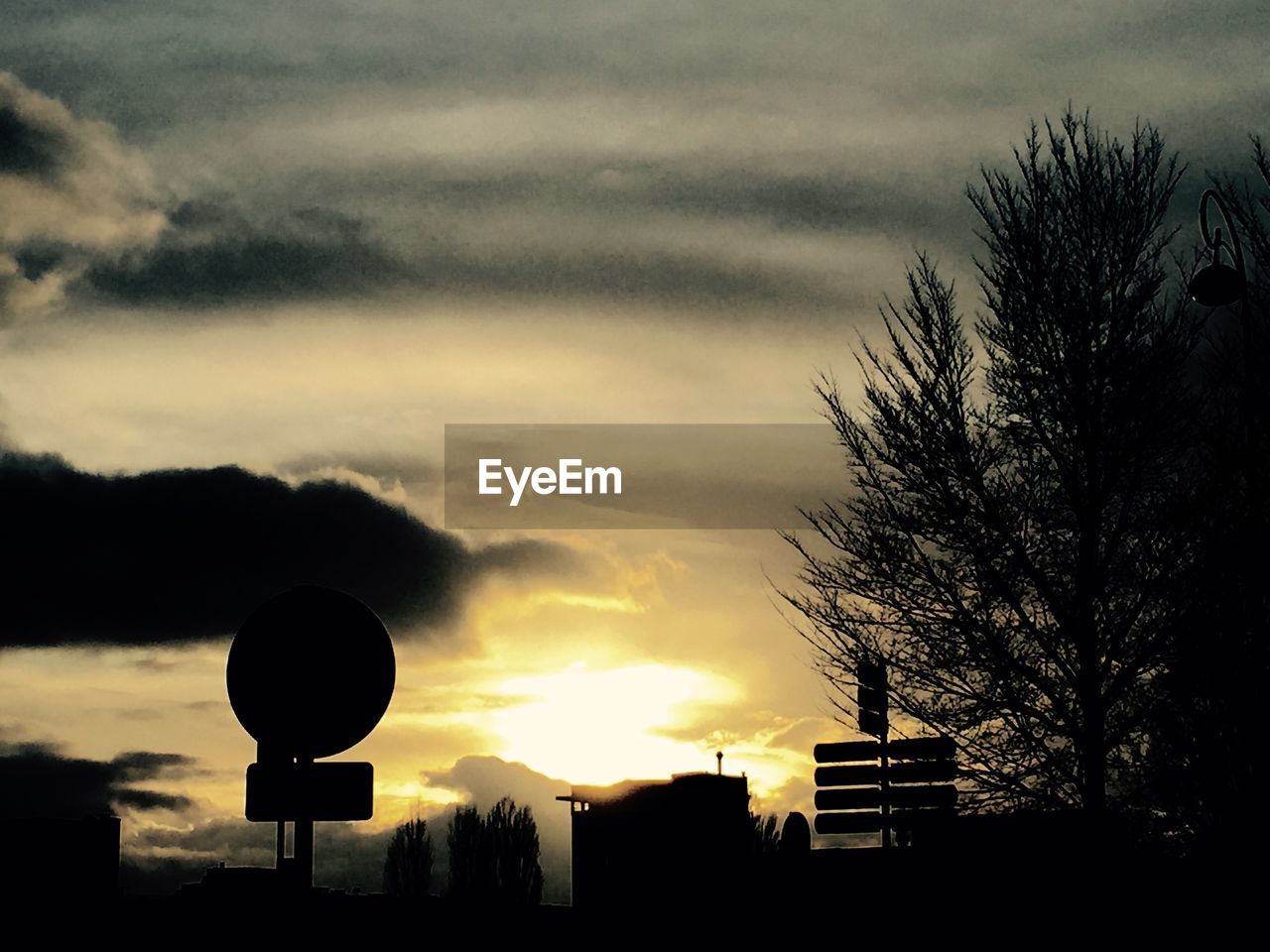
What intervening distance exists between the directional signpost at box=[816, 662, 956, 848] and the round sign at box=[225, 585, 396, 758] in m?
9.16

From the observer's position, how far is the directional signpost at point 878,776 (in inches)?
636

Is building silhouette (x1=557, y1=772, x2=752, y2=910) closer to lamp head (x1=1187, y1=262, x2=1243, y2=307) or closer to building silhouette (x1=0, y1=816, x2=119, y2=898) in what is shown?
building silhouette (x1=0, y1=816, x2=119, y2=898)

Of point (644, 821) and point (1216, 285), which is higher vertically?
point (1216, 285)

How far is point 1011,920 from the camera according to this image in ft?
44.7

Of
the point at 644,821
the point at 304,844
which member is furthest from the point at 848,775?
the point at 644,821

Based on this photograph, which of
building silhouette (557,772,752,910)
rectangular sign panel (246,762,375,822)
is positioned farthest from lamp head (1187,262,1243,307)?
building silhouette (557,772,752,910)

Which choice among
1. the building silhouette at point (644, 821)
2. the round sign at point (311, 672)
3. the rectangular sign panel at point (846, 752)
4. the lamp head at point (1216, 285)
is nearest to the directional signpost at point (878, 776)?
the rectangular sign panel at point (846, 752)

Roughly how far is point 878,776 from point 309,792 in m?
10.4

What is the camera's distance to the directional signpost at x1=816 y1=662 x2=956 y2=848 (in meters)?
16.2

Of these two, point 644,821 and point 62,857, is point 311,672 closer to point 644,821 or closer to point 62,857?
point 62,857

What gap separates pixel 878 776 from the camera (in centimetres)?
1647

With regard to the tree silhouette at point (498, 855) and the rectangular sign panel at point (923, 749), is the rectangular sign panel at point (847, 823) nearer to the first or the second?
the rectangular sign panel at point (923, 749)

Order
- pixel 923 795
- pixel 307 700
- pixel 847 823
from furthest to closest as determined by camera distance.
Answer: pixel 847 823 → pixel 923 795 → pixel 307 700

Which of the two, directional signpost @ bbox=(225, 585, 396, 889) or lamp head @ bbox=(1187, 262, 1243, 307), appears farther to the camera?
lamp head @ bbox=(1187, 262, 1243, 307)
